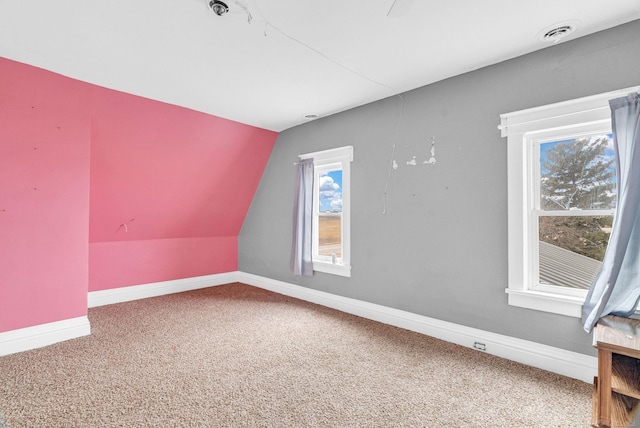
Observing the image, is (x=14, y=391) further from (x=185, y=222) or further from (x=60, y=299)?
(x=185, y=222)

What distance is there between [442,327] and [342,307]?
1.23 meters

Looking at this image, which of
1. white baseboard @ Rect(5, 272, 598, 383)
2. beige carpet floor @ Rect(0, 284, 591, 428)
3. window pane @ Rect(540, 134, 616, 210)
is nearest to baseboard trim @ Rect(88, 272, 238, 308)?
white baseboard @ Rect(5, 272, 598, 383)

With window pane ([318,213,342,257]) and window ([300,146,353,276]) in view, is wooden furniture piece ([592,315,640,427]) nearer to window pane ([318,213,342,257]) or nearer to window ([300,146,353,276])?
window ([300,146,353,276])

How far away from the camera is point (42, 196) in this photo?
9.37ft

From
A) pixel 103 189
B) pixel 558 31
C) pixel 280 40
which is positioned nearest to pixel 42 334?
pixel 103 189

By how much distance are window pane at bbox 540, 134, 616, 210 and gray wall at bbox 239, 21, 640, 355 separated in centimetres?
30

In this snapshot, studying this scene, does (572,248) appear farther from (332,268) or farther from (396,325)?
(332,268)

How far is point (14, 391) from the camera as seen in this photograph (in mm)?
2125

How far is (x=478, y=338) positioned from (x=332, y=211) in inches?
85.2

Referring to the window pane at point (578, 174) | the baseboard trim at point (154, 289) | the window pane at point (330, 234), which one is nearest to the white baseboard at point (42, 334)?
the baseboard trim at point (154, 289)

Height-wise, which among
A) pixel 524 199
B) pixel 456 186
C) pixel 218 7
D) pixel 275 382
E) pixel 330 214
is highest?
pixel 218 7

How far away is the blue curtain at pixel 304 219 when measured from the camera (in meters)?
4.20

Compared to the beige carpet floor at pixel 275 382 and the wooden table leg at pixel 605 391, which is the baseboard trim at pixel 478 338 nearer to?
the beige carpet floor at pixel 275 382

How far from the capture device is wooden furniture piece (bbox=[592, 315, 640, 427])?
1.57 m
